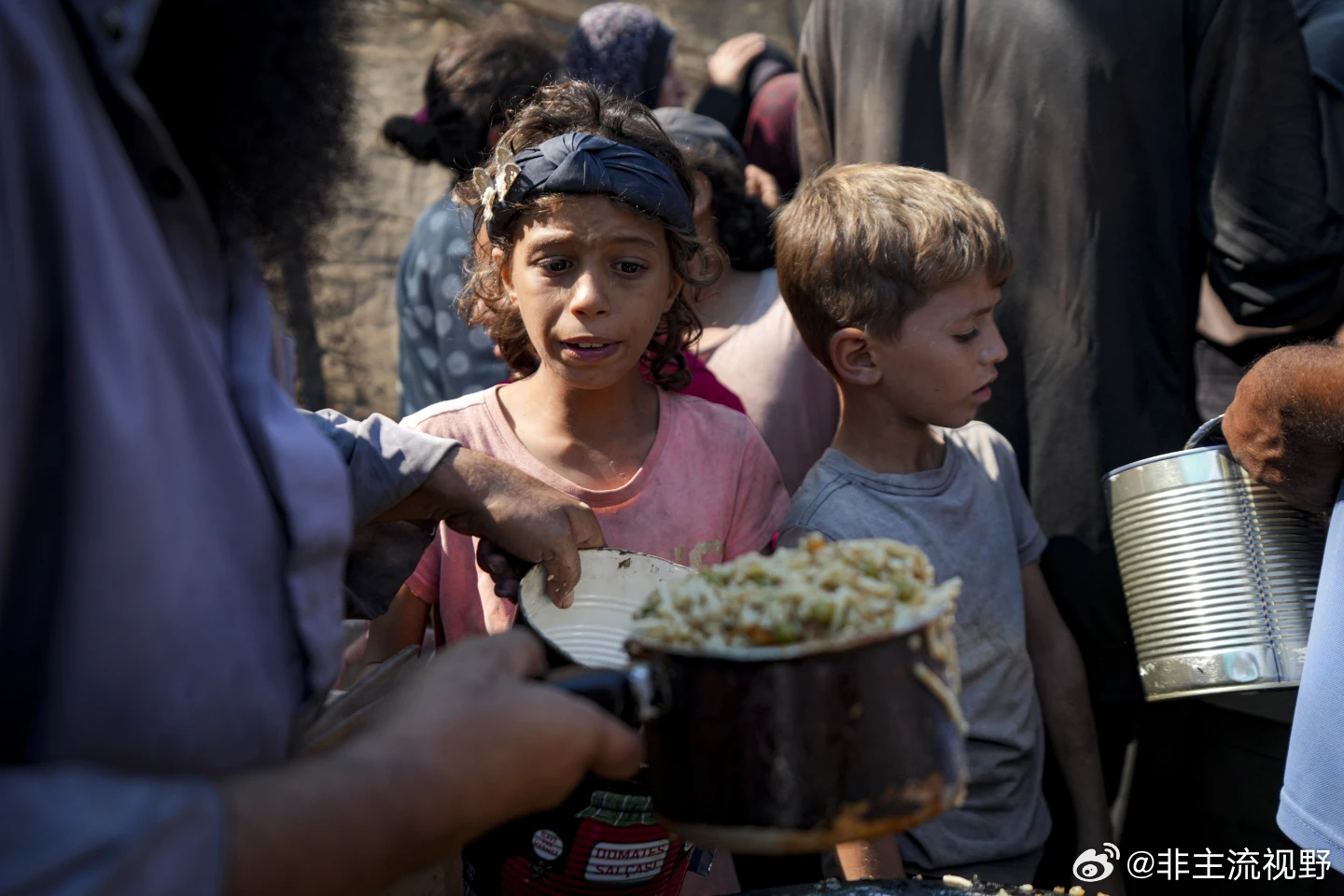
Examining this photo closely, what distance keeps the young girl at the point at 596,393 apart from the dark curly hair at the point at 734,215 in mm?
652

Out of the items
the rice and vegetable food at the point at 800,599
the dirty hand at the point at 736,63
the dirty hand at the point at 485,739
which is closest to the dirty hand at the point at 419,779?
the dirty hand at the point at 485,739

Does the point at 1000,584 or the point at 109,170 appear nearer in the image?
the point at 109,170

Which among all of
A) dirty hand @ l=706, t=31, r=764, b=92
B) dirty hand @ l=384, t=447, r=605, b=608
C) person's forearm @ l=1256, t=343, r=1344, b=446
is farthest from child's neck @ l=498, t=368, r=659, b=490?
dirty hand @ l=706, t=31, r=764, b=92

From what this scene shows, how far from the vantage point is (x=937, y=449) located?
256 centimetres

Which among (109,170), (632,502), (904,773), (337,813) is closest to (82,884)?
(337,813)

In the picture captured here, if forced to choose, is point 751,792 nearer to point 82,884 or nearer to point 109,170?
point 82,884

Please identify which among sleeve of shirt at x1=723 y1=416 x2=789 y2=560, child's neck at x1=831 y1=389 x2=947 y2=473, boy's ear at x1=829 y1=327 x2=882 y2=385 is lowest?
sleeve of shirt at x1=723 y1=416 x2=789 y2=560

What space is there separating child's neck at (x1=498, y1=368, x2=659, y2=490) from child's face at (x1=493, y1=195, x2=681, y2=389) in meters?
0.08

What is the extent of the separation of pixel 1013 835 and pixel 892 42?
1.85m

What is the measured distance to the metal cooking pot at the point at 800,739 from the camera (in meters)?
1.17

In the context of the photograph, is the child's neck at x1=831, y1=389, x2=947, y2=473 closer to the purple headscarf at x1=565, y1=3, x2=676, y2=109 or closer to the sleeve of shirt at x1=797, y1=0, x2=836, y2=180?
the sleeve of shirt at x1=797, y1=0, x2=836, y2=180

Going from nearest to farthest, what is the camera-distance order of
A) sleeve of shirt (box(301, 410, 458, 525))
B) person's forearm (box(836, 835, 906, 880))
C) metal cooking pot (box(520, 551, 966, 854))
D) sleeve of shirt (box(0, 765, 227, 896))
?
sleeve of shirt (box(0, 765, 227, 896)), metal cooking pot (box(520, 551, 966, 854)), sleeve of shirt (box(301, 410, 458, 525)), person's forearm (box(836, 835, 906, 880))

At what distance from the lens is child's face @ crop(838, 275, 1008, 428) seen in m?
2.37

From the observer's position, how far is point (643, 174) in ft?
7.38
